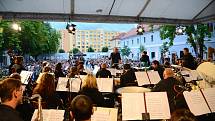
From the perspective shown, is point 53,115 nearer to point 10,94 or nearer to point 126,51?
point 10,94

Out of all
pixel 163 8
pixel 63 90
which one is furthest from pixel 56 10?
pixel 63 90

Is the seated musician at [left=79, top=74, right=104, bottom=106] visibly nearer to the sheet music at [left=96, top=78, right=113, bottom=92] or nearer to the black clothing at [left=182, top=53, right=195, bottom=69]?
the sheet music at [left=96, top=78, right=113, bottom=92]

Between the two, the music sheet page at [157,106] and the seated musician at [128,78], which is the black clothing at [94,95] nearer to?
the music sheet page at [157,106]

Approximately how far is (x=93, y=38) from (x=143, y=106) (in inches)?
5263

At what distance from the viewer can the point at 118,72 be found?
39.2 feet

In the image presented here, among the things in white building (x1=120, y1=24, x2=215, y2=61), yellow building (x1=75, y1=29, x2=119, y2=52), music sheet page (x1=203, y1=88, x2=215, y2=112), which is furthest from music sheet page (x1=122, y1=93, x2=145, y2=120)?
yellow building (x1=75, y1=29, x2=119, y2=52)

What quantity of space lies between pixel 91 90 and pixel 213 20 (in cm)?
980

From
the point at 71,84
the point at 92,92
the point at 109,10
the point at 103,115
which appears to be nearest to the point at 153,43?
the point at 109,10

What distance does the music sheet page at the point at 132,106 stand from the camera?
15.0 ft

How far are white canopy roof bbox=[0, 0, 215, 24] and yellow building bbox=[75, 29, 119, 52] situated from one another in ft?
383

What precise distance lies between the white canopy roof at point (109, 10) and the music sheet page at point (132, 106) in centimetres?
775

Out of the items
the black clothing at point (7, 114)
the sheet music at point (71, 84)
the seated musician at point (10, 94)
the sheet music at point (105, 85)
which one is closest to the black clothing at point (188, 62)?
the sheet music at point (105, 85)

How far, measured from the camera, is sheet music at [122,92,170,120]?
457 cm

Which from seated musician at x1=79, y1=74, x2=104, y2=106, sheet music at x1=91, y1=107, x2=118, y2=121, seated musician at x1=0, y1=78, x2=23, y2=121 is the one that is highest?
seated musician at x1=0, y1=78, x2=23, y2=121
